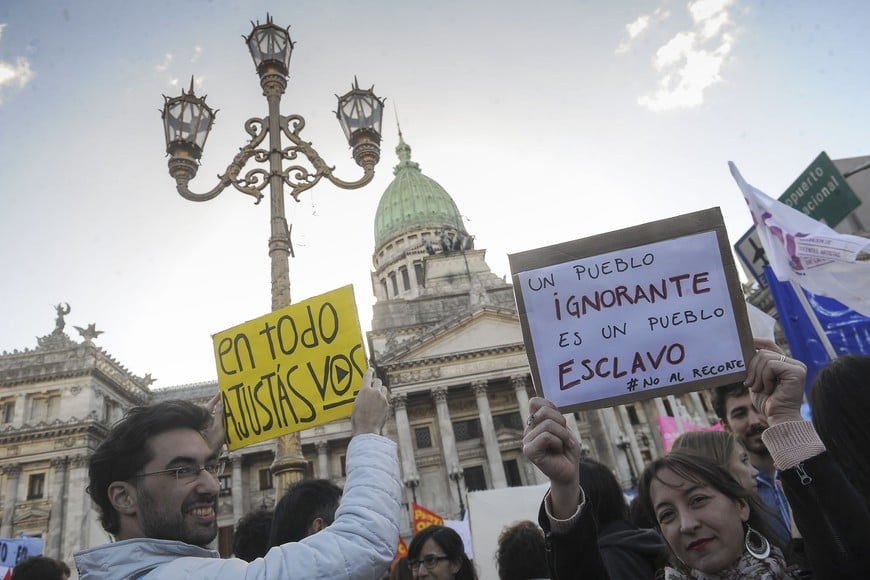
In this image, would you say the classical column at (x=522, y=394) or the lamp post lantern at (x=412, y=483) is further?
the classical column at (x=522, y=394)

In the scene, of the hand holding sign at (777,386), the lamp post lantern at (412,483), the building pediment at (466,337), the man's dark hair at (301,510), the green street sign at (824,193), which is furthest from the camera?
the building pediment at (466,337)

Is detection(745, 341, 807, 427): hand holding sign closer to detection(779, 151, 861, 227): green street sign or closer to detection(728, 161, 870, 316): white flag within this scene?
detection(728, 161, 870, 316): white flag

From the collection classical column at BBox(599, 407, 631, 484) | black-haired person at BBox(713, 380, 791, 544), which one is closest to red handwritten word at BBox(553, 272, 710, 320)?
black-haired person at BBox(713, 380, 791, 544)

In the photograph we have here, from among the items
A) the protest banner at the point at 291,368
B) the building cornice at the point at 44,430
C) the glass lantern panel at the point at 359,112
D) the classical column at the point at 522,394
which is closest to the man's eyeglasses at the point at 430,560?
the protest banner at the point at 291,368

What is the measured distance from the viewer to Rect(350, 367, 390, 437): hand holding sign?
2.47 metres

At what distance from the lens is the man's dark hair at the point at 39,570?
455cm

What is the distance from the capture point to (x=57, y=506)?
31.7 meters

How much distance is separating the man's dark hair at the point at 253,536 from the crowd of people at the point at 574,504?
207 cm

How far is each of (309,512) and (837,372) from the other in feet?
9.88

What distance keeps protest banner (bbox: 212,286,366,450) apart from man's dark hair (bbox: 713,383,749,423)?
267 cm

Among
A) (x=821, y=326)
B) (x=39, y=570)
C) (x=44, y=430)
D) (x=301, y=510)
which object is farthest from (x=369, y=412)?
(x=44, y=430)

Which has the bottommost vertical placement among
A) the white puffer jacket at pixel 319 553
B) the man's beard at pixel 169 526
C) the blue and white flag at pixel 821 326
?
the white puffer jacket at pixel 319 553

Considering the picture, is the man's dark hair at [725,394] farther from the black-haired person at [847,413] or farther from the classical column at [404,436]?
the classical column at [404,436]

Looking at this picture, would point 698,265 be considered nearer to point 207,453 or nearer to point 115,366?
point 207,453
